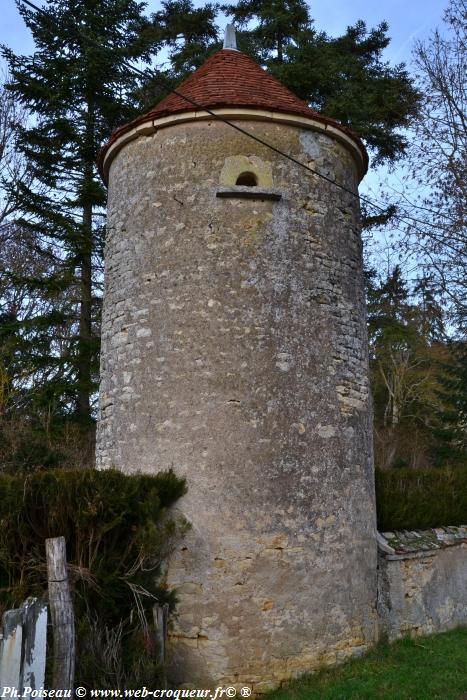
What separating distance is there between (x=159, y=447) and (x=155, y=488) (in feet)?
2.37

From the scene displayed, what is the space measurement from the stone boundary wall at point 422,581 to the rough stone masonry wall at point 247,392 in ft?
1.56

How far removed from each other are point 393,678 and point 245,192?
5400 millimetres

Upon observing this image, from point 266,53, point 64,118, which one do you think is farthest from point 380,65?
point 64,118

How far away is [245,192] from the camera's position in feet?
24.2

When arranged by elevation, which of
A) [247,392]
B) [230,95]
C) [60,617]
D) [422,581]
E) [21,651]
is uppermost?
[230,95]

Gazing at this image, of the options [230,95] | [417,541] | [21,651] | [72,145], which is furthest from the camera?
[72,145]

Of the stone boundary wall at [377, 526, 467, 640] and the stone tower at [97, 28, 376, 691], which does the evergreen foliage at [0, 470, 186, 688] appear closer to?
the stone tower at [97, 28, 376, 691]

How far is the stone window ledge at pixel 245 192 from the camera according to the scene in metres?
7.39

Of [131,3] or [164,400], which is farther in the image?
[131,3]

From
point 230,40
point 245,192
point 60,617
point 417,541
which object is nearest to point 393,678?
point 417,541

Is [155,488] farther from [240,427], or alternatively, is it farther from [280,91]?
[280,91]

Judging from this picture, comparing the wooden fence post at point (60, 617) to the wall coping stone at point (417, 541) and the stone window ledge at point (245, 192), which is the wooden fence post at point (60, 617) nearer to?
the stone window ledge at point (245, 192)

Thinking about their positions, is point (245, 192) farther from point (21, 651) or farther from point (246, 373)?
point (21, 651)

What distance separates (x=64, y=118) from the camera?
53.1 feet
